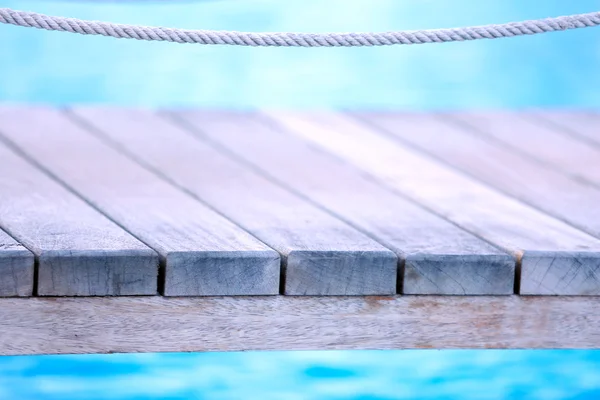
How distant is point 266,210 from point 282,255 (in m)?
0.22

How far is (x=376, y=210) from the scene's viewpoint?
4.59ft

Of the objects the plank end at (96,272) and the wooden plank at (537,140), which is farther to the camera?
the wooden plank at (537,140)

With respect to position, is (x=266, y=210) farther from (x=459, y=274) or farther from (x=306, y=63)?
Result: (x=306, y=63)

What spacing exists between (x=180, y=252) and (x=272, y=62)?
9.35 ft

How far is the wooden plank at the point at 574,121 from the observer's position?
199cm

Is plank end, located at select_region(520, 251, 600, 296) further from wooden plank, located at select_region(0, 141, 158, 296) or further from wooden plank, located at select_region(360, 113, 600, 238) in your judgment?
wooden plank, located at select_region(0, 141, 158, 296)

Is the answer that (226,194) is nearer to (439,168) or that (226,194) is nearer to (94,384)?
(439,168)

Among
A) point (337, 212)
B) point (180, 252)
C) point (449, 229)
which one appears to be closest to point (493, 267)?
point (449, 229)

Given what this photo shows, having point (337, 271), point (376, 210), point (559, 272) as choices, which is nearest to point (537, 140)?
point (376, 210)

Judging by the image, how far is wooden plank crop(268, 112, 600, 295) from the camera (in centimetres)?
120

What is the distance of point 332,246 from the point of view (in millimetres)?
1169

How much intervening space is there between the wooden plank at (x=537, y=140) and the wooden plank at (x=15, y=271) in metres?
1.00

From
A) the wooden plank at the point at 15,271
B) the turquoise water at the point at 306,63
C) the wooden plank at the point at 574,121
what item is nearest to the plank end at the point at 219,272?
the wooden plank at the point at 15,271

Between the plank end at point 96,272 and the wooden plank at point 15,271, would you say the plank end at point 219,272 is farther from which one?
the wooden plank at point 15,271
